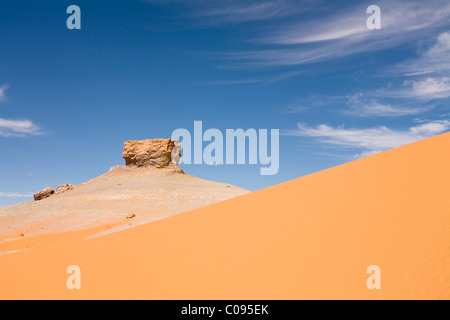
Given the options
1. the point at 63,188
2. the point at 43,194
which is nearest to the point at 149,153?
the point at 63,188

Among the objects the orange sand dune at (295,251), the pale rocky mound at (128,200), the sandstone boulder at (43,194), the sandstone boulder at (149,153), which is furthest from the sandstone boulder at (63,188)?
the orange sand dune at (295,251)

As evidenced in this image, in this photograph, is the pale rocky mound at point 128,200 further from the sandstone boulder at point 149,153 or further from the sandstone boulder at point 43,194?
the sandstone boulder at point 43,194

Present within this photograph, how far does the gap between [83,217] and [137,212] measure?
4.12m

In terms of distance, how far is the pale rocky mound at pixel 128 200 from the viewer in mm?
25250

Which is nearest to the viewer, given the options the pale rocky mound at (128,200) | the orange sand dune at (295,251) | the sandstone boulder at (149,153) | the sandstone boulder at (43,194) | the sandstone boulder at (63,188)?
the orange sand dune at (295,251)

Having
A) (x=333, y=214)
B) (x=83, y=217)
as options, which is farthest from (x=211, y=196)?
(x=333, y=214)

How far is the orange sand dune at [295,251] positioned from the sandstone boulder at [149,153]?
38251 mm

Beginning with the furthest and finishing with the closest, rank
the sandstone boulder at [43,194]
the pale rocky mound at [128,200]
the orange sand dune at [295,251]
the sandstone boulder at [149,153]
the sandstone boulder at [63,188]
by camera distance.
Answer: the sandstone boulder at [149,153] → the sandstone boulder at [63,188] → the sandstone boulder at [43,194] → the pale rocky mound at [128,200] → the orange sand dune at [295,251]

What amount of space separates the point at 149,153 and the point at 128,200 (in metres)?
17.1

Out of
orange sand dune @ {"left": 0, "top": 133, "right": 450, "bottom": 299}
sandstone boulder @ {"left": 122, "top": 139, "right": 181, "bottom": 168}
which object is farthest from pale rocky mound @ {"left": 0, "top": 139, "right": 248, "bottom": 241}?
orange sand dune @ {"left": 0, "top": 133, "right": 450, "bottom": 299}

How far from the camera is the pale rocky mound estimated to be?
25.2 metres

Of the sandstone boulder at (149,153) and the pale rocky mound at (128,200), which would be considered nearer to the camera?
the pale rocky mound at (128,200)

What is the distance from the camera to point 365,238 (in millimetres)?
5648
